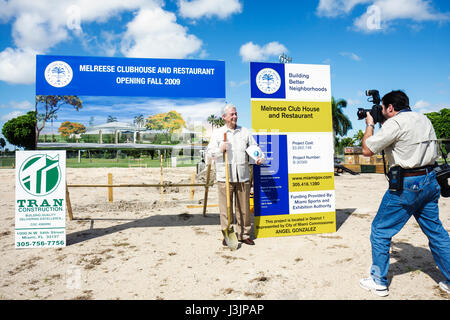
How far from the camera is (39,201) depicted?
14.7 ft

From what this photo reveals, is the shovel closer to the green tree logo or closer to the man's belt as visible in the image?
the man's belt

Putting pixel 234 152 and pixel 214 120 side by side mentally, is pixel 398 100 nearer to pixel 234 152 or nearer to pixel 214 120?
pixel 234 152

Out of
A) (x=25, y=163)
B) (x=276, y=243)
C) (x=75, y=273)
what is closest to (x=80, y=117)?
(x=25, y=163)

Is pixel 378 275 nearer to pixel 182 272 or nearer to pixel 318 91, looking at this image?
pixel 182 272

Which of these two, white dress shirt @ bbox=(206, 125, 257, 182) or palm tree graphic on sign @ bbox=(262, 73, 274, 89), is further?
palm tree graphic on sign @ bbox=(262, 73, 274, 89)

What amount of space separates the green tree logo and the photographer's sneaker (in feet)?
14.8

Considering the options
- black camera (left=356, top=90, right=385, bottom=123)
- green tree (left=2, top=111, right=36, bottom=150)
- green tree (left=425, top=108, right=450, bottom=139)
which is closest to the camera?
black camera (left=356, top=90, right=385, bottom=123)

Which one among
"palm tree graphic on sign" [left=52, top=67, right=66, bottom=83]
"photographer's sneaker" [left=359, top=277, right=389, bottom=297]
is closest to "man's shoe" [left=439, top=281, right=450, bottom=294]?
"photographer's sneaker" [left=359, top=277, right=389, bottom=297]

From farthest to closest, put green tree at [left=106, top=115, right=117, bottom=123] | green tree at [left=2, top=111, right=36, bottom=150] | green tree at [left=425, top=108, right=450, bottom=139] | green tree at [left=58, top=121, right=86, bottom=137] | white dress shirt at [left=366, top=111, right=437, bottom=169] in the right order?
1. green tree at [left=425, top=108, right=450, bottom=139]
2. green tree at [left=2, top=111, right=36, bottom=150]
3. green tree at [left=106, top=115, right=117, bottom=123]
4. green tree at [left=58, top=121, right=86, bottom=137]
5. white dress shirt at [left=366, top=111, right=437, bottom=169]

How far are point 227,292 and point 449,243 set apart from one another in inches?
87.1

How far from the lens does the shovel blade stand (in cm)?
425

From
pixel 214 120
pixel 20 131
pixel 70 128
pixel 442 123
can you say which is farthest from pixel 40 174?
pixel 442 123

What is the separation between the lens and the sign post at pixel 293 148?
189 inches

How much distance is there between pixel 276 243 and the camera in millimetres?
4551
